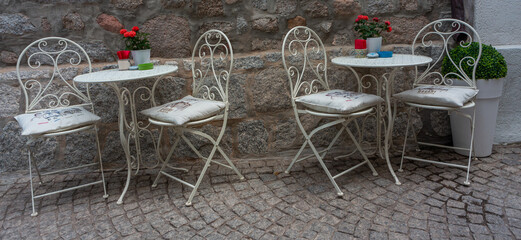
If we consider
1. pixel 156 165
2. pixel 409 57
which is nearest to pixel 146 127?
pixel 156 165

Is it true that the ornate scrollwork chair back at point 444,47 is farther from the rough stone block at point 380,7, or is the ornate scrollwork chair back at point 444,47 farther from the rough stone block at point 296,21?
the rough stone block at point 296,21

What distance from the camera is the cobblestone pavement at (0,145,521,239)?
2.20 meters

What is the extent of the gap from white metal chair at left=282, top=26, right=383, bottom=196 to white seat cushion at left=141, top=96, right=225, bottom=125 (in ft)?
1.90

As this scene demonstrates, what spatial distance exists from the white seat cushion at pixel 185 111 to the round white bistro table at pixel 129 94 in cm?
23

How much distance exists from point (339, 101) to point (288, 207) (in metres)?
0.77

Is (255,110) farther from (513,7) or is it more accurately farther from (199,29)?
(513,7)

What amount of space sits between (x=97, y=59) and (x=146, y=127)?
0.67 meters

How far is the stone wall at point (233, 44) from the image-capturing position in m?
3.04

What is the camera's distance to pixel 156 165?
10.5ft

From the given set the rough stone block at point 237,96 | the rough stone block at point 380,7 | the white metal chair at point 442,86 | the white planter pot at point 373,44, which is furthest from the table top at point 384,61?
the rough stone block at point 237,96

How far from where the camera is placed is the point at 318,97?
8.95 feet

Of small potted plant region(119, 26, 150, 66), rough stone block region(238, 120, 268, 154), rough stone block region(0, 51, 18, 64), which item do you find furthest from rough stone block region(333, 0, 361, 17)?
rough stone block region(0, 51, 18, 64)

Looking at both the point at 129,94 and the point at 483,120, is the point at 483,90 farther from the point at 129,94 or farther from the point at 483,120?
the point at 129,94

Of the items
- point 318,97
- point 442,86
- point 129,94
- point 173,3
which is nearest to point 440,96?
point 442,86
